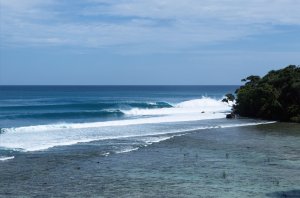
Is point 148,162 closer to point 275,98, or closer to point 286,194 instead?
point 286,194

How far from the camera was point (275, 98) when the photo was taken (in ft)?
175

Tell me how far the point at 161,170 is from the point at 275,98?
32.9 metres

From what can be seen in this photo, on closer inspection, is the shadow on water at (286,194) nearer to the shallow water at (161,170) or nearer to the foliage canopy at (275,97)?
the shallow water at (161,170)

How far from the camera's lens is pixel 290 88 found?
175 feet

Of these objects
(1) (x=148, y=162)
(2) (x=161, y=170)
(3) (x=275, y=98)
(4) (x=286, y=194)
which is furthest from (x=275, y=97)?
(4) (x=286, y=194)

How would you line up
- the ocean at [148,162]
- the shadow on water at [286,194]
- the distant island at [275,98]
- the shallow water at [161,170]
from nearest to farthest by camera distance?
the shadow on water at [286,194] → the shallow water at [161,170] → the ocean at [148,162] → the distant island at [275,98]

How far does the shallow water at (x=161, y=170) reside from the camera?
19.2 metres

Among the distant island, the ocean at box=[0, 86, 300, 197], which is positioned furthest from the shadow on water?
the distant island

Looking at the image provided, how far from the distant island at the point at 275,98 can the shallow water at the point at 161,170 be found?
19.3m

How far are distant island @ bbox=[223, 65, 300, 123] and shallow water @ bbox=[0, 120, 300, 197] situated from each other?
1934cm

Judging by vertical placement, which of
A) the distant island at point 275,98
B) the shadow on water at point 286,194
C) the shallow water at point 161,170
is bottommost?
the shadow on water at point 286,194

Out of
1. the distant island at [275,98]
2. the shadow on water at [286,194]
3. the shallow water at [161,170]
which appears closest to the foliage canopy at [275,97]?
the distant island at [275,98]

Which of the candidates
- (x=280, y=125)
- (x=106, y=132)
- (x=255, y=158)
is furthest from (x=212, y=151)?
(x=280, y=125)

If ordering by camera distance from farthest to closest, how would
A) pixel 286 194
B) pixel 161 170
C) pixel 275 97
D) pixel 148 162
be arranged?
pixel 275 97, pixel 148 162, pixel 161 170, pixel 286 194
